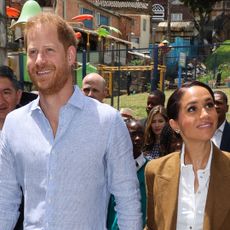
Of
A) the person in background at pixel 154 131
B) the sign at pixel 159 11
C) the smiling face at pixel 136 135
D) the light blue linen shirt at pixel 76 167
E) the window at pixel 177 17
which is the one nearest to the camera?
the light blue linen shirt at pixel 76 167

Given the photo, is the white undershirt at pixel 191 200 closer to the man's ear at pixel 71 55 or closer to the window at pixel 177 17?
the man's ear at pixel 71 55

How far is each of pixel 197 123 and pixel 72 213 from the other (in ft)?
2.46

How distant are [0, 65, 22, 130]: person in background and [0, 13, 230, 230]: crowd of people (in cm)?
92

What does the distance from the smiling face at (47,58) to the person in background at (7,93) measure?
1.08 meters

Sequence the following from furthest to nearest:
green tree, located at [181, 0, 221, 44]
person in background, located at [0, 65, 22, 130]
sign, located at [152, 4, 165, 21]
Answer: sign, located at [152, 4, 165, 21] → green tree, located at [181, 0, 221, 44] → person in background, located at [0, 65, 22, 130]

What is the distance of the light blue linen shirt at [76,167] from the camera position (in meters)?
1.97

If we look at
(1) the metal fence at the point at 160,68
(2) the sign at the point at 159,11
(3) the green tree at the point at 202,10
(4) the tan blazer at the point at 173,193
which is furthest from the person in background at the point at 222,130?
(2) the sign at the point at 159,11

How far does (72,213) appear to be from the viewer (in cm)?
198

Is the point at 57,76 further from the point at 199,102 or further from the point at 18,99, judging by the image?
the point at 18,99

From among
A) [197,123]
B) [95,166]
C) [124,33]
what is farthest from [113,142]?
[124,33]

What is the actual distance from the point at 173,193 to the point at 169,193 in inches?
0.9

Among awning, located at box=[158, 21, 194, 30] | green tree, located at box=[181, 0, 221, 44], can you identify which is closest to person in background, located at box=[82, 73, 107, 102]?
green tree, located at box=[181, 0, 221, 44]

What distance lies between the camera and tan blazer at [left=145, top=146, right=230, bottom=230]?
83.0 inches

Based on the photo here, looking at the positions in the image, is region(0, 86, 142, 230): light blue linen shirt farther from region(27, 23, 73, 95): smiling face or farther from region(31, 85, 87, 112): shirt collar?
region(27, 23, 73, 95): smiling face
